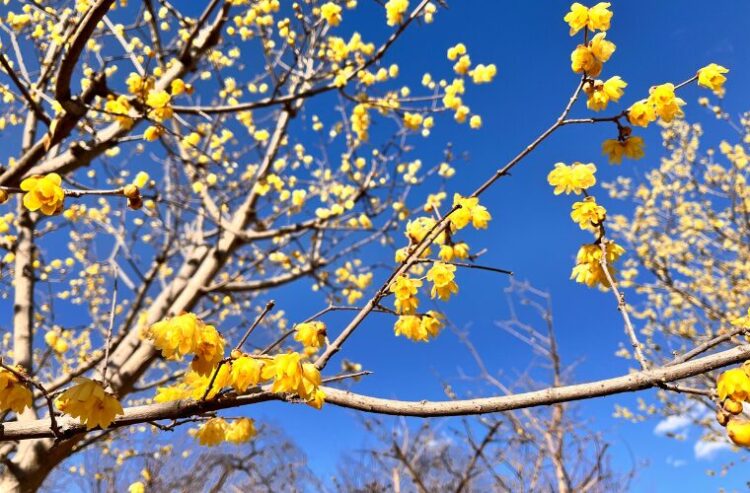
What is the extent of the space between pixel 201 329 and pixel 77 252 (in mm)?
7105

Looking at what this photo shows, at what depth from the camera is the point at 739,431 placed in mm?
1130

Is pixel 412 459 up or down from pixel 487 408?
up

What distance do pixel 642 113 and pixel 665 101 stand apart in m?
0.09

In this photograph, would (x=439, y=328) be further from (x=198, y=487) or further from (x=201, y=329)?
(x=198, y=487)

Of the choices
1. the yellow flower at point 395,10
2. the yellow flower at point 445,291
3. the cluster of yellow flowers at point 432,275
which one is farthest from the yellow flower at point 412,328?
the yellow flower at point 395,10

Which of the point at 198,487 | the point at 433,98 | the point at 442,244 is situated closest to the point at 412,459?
the point at 198,487

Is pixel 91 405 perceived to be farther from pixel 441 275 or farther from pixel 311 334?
pixel 441 275

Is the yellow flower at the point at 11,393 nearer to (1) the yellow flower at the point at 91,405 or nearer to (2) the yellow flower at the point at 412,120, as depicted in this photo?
(1) the yellow flower at the point at 91,405

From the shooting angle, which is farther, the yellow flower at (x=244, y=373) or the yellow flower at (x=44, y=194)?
the yellow flower at (x=44, y=194)

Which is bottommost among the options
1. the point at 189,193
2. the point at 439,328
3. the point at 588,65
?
the point at 439,328

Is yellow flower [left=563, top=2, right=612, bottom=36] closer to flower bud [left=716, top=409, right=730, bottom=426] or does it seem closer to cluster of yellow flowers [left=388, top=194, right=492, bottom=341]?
cluster of yellow flowers [left=388, top=194, right=492, bottom=341]

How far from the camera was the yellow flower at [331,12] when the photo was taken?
4.09 metres

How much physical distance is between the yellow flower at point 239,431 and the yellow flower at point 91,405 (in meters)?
0.79

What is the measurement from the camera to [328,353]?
5.17 feet
